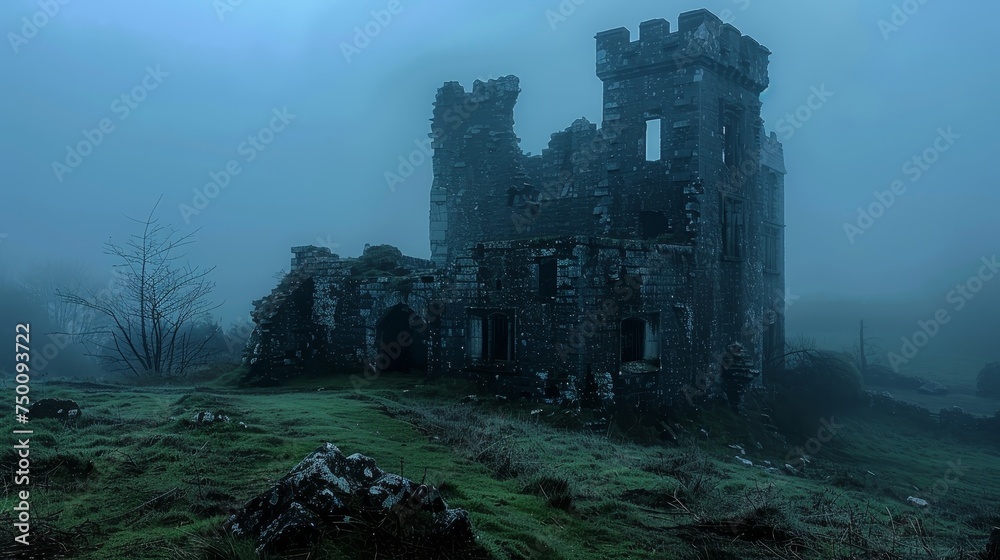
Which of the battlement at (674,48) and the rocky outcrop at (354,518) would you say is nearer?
the rocky outcrop at (354,518)

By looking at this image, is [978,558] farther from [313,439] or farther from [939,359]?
[939,359]

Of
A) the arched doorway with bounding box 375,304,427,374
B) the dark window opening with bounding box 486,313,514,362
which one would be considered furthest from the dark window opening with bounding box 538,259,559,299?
the arched doorway with bounding box 375,304,427,374

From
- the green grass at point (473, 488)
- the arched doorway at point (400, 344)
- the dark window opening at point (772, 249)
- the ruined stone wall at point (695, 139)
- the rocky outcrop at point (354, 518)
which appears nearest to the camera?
the rocky outcrop at point (354, 518)

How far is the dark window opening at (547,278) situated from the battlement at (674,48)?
8381 millimetres

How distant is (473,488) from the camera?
23.6 feet

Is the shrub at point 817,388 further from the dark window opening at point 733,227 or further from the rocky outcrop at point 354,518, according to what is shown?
the rocky outcrop at point 354,518

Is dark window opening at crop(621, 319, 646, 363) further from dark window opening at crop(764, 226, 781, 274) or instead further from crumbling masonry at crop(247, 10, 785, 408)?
dark window opening at crop(764, 226, 781, 274)

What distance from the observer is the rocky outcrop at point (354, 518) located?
4.68 metres

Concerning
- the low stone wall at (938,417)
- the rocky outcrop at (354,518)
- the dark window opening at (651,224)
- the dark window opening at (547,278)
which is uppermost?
the dark window opening at (651,224)

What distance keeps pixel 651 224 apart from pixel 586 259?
5.79 metres

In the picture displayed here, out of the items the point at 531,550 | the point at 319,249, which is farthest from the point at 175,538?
the point at 319,249

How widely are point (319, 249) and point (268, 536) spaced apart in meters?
17.5

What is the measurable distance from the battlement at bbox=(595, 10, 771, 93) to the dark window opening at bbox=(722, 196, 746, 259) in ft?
14.2

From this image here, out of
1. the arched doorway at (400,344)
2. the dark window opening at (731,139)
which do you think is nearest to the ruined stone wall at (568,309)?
the arched doorway at (400,344)
